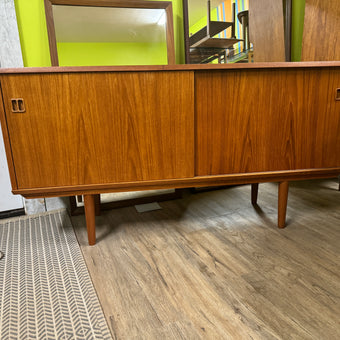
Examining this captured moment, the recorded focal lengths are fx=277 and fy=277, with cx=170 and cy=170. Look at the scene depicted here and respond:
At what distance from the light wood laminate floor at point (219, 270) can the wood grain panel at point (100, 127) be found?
1.14ft

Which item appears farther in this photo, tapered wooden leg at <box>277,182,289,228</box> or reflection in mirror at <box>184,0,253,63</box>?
reflection in mirror at <box>184,0,253,63</box>

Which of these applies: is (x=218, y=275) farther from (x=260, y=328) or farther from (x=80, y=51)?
(x=80, y=51)

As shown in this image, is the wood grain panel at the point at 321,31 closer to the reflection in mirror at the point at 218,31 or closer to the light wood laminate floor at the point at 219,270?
the reflection in mirror at the point at 218,31

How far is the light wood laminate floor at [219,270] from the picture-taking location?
80 cm

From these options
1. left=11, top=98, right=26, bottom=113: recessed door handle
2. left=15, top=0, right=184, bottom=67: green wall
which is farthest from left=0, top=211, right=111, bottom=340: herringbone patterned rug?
left=15, top=0, right=184, bottom=67: green wall

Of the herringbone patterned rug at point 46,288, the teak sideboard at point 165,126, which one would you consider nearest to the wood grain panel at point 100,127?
the teak sideboard at point 165,126

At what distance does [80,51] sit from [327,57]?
1359 mm

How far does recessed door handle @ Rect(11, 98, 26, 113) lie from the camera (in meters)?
1.01

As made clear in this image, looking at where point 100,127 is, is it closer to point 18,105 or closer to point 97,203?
point 18,105

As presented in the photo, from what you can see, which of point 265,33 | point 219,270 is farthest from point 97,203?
point 265,33

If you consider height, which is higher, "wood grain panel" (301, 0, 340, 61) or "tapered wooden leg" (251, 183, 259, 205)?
"wood grain panel" (301, 0, 340, 61)

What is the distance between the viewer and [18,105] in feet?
3.33

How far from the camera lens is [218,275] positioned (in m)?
1.02

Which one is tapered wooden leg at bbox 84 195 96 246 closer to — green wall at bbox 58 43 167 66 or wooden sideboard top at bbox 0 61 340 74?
wooden sideboard top at bbox 0 61 340 74
